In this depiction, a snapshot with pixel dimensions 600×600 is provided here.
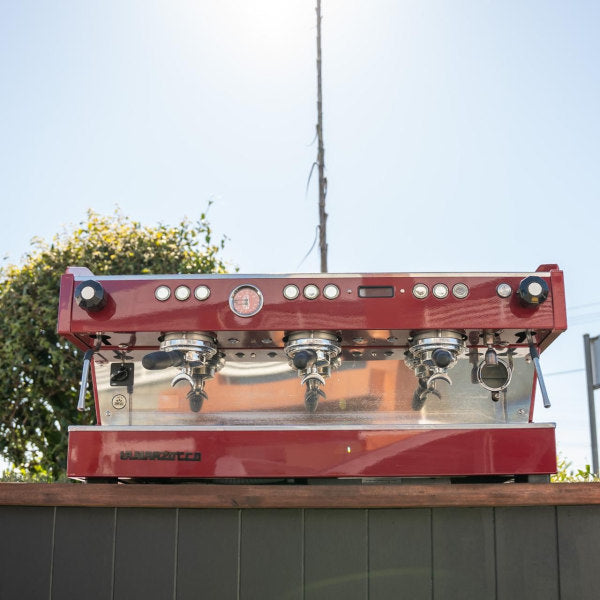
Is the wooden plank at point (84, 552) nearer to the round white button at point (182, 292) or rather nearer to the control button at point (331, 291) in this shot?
the round white button at point (182, 292)

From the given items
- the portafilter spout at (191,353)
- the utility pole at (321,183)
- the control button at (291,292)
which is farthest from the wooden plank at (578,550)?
the utility pole at (321,183)

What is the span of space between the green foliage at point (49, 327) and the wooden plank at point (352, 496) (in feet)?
14.4

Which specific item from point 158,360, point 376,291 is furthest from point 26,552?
point 376,291

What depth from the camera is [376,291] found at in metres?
2.33

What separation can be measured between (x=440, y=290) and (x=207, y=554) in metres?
0.98

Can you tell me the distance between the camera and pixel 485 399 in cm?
254

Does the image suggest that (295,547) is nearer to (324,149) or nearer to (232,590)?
(232,590)

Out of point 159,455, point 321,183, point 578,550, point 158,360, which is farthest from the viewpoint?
point 321,183

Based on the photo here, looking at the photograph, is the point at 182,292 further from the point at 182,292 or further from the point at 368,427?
the point at 368,427

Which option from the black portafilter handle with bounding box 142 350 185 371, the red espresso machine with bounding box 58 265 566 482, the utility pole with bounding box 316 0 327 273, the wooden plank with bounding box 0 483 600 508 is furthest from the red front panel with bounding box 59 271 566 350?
the utility pole with bounding box 316 0 327 273

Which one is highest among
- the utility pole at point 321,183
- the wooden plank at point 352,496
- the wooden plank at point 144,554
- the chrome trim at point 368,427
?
the utility pole at point 321,183

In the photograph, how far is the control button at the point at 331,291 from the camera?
2314 millimetres

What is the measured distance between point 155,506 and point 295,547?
0.37m

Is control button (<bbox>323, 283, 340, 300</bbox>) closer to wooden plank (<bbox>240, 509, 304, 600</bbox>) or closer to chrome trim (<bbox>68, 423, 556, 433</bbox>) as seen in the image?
chrome trim (<bbox>68, 423, 556, 433</bbox>)
